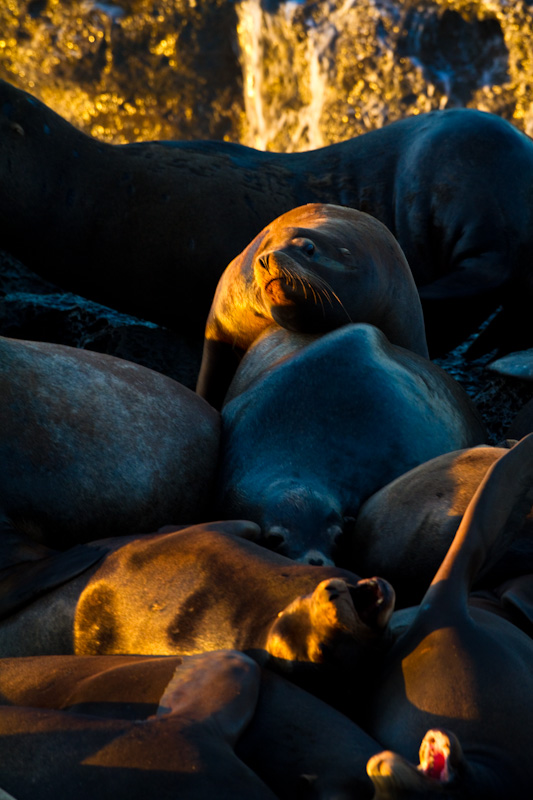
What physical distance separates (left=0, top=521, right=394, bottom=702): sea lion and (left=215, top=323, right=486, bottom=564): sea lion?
525 mm

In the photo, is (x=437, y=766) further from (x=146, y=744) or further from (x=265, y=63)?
(x=265, y=63)

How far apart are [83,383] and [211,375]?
1.46m

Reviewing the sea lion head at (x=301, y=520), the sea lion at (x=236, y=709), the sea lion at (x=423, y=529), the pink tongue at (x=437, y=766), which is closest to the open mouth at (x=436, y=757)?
the pink tongue at (x=437, y=766)

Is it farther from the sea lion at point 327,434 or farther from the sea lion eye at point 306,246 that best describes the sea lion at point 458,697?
the sea lion eye at point 306,246

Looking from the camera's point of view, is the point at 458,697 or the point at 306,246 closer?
the point at 458,697

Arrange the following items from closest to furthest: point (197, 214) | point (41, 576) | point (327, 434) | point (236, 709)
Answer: point (236, 709)
point (41, 576)
point (327, 434)
point (197, 214)

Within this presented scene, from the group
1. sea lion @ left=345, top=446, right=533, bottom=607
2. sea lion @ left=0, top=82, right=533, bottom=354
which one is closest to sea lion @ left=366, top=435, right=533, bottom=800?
sea lion @ left=345, top=446, right=533, bottom=607

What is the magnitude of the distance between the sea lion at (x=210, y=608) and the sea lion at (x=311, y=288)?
4.69 ft

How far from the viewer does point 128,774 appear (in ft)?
4.75

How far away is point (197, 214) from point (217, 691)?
3889 millimetres

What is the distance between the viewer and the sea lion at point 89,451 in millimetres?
2686

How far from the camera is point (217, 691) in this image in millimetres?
1629

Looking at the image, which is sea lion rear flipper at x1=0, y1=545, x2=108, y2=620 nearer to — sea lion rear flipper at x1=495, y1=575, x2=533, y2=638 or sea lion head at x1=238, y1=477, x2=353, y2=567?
sea lion head at x1=238, y1=477, x2=353, y2=567

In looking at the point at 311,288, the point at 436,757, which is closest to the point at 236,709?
the point at 436,757
